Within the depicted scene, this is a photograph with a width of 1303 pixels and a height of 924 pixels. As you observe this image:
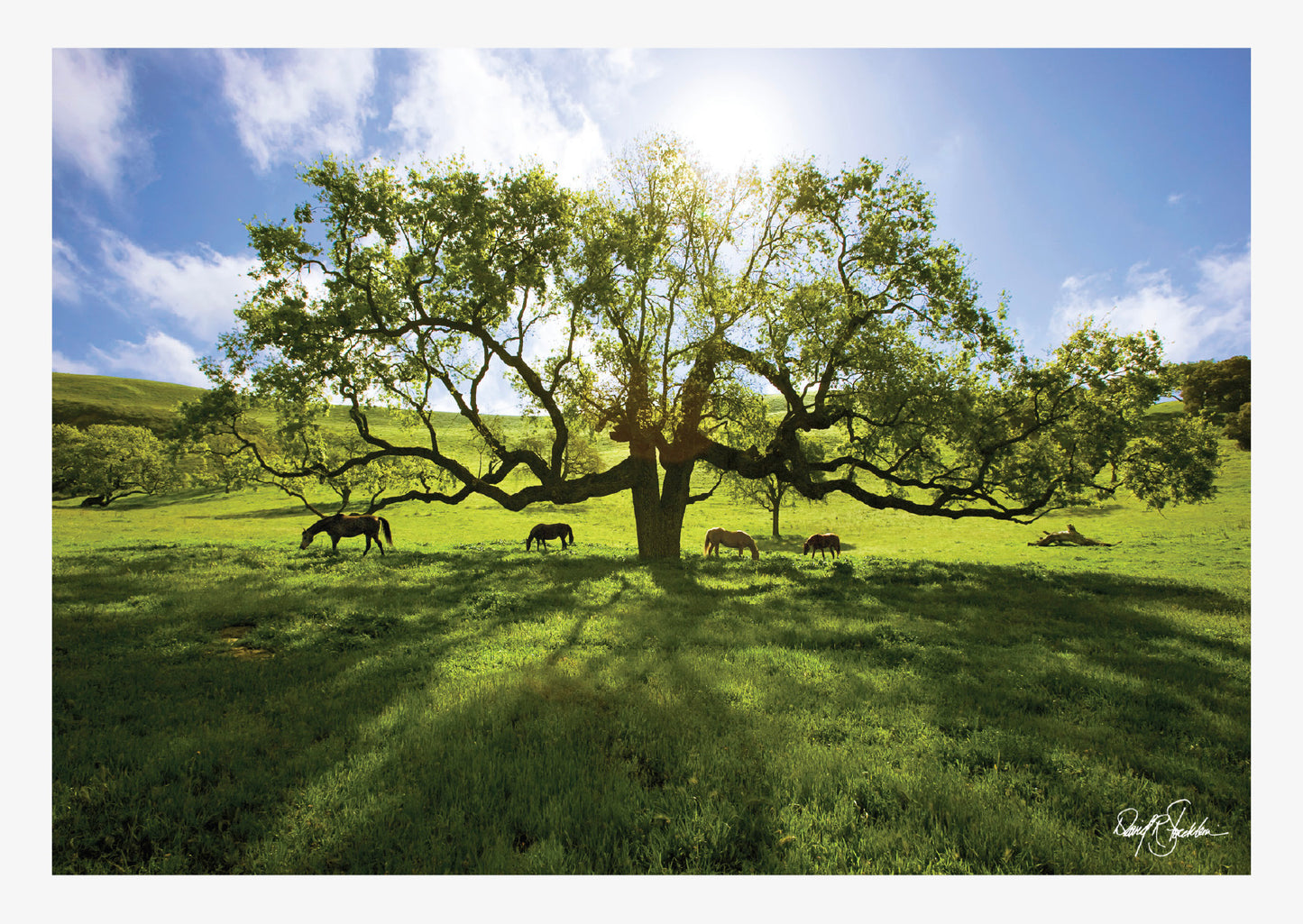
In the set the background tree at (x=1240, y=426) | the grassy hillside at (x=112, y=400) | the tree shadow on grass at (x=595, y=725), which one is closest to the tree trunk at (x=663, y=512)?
the tree shadow on grass at (x=595, y=725)

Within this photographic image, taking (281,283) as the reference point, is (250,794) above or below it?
below

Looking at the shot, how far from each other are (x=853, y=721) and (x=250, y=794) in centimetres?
609

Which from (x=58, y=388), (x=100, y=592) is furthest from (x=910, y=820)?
(x=58, y=388)

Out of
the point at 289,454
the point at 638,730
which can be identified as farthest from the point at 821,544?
the point at 289,454

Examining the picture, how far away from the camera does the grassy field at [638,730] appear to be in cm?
369

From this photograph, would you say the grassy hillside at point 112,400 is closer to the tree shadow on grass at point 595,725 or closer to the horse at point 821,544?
the tree shadow on grass at point 595,725

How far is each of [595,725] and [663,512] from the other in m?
13.5

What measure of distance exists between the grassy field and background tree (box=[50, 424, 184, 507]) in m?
61.2

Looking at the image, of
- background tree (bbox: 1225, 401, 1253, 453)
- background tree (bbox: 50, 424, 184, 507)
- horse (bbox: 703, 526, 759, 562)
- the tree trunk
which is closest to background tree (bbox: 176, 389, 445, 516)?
the tree trunk

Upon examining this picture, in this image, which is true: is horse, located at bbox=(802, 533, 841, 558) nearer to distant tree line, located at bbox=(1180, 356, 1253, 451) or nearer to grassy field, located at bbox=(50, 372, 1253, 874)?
grassy field, located at bbox=(50, 372, 1253, 874)

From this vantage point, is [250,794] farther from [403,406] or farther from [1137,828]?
[403,406]

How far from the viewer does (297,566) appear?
15.2m
